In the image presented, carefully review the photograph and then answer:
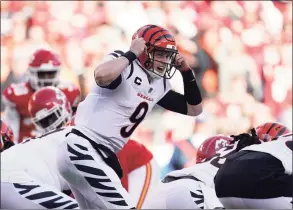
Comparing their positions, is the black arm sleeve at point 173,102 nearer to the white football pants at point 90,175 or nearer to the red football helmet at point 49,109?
the white football pants at point 90,175

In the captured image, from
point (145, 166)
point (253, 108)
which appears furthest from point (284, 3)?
point (145, 166)

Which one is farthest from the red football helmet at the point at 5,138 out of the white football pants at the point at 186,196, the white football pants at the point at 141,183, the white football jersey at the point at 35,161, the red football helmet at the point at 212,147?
the red football helmet at the point at 212,147

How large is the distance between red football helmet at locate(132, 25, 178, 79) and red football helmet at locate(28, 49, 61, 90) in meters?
2.78

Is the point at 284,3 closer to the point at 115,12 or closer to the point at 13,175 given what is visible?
the point at 115,12

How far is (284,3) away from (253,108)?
184 cm

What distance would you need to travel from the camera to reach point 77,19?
44.5 feet

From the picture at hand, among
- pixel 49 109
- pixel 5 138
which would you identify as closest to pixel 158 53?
pixel 5 138

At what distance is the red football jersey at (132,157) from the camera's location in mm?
5945

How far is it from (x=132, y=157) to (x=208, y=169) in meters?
0.75

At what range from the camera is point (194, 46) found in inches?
489

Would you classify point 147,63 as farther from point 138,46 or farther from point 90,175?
point 90,175

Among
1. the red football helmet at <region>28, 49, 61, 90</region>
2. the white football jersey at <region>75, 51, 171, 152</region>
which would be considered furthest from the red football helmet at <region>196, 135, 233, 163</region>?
the red football helmet at <region>28, 49, 61, 90</region>

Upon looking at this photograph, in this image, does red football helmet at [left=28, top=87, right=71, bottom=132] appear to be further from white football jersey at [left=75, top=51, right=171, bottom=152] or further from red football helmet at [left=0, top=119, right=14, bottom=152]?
white football jersey at [left=75, top=51, right=171, bottom=152]

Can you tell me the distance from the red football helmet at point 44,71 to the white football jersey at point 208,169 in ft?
7.52
